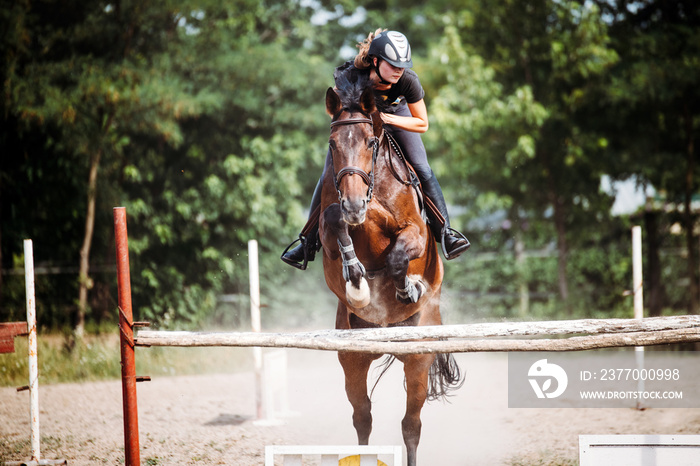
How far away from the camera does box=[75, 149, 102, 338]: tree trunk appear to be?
9.00 m

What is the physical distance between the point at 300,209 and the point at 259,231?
83cm

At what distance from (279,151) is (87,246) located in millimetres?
3557

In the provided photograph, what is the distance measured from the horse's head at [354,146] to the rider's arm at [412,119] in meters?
0.19

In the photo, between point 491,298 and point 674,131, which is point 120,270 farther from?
point 674,131

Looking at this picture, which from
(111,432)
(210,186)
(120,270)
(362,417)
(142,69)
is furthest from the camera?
(210,186)

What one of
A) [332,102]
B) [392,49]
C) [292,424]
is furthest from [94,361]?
[392,49]

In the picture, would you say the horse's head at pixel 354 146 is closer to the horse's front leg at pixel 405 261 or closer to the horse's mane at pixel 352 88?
the horse's mane at pixel 352 88

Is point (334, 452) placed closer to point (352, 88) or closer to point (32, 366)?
point (352, 88)

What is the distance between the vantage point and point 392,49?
3.31 m

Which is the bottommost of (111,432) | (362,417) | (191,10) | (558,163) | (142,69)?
(111,432)

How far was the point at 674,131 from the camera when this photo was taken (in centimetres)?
971

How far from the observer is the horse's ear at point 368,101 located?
3.28 metres

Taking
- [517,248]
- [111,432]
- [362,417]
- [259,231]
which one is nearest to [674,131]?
[517,248]

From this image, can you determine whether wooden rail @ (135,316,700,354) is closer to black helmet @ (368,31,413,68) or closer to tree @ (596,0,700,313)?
black helmet @ (368,31,413,68)
